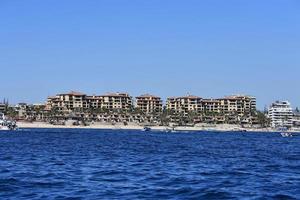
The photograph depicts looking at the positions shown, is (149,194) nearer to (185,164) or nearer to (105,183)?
(105,183)

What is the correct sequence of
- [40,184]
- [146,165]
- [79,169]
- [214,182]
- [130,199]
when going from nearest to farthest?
[130,199] → [40,184] → [214,182] → [79,169] → [146,165]

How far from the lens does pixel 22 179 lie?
3653 centimetres

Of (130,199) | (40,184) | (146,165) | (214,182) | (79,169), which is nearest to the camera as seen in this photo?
(130,199)

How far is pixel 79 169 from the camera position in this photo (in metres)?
44.2

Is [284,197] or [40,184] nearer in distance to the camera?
[284,197]

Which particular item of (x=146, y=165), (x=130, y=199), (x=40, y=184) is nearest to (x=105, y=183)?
(x=40, y=184)

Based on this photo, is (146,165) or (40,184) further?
(146,165)

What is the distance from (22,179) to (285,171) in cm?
2049

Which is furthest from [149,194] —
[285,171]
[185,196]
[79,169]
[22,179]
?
[285,171]

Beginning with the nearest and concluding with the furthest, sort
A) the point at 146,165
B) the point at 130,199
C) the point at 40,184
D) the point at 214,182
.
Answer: the point at 130,199
the point at 40,184
the point at 214,182
the point at 146,165

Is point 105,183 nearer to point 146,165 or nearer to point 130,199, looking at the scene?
point 130,199

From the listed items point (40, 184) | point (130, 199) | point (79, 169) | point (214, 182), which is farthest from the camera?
point (79, 169)

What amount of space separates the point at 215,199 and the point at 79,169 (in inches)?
657

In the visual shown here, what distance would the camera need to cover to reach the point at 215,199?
29.8m
